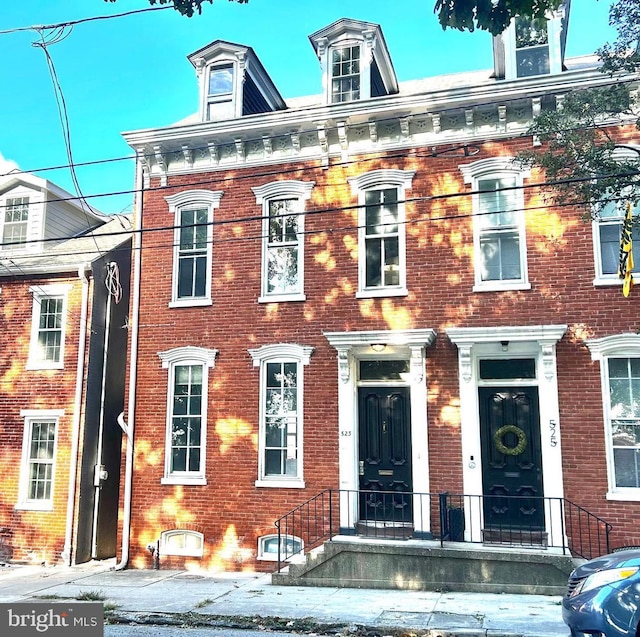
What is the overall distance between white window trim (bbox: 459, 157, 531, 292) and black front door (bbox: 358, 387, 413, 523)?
7.74ft

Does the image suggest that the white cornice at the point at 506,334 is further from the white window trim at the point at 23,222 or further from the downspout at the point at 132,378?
the white window trim at the point at 23,222

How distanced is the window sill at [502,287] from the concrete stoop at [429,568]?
164 inches

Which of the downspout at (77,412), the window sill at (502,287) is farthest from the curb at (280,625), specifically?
the window sill at (502,287)

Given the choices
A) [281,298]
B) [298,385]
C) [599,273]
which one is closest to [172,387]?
[298,385]

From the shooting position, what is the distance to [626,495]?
9938mm

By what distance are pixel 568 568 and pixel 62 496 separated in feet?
31.3

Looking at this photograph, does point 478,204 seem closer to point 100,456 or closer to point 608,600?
point 608,600

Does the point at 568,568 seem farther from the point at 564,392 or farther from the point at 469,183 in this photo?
the point at 469,183

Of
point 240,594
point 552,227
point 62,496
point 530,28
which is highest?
point 530,28

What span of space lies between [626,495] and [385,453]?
386 centimetres

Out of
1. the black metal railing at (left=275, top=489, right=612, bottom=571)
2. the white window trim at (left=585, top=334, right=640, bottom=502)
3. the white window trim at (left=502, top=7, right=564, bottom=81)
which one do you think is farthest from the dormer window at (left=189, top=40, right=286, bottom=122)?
the white window trim at (left=585, top=334, right=640, bottom=502)

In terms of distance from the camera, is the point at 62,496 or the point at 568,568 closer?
the point at 568,568

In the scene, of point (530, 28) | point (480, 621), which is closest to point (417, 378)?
point (480, 621)

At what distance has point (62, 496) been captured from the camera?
A: 42.7ft
